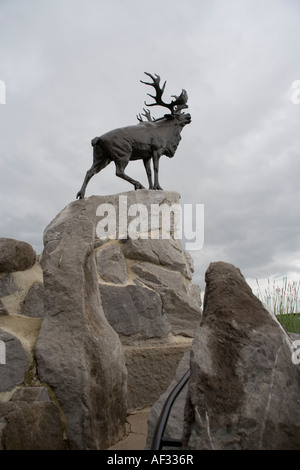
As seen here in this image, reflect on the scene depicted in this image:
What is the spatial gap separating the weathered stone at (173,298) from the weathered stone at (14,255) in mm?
1292

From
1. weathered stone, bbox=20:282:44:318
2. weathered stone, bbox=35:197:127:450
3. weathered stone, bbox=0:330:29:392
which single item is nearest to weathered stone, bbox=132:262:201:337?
weathered stone, bbox=20:282:44:318

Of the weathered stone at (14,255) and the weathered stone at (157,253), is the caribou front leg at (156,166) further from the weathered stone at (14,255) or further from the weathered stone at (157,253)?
the weathered stone at (14,255)

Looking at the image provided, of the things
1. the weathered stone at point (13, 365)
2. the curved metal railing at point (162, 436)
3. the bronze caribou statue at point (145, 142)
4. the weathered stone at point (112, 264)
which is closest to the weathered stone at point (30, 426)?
the weathered stone at point (13, 365)

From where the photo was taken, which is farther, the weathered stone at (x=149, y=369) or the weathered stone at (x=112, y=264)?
the weathered stone at (x=112, y=264)

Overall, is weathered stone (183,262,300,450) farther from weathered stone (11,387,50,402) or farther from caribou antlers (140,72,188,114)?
caribou antlers (140,72,188,114)

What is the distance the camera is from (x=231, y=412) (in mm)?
1631

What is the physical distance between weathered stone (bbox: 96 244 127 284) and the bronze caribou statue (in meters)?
1.15

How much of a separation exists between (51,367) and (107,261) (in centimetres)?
215

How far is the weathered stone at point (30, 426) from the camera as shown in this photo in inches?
76.9

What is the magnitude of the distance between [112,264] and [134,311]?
0.61 meters

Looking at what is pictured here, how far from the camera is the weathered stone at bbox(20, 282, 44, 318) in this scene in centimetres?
344

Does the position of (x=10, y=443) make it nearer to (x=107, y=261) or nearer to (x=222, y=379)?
(x=222, y=379)

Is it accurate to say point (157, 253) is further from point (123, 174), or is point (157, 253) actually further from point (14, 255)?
point (14, 255)
